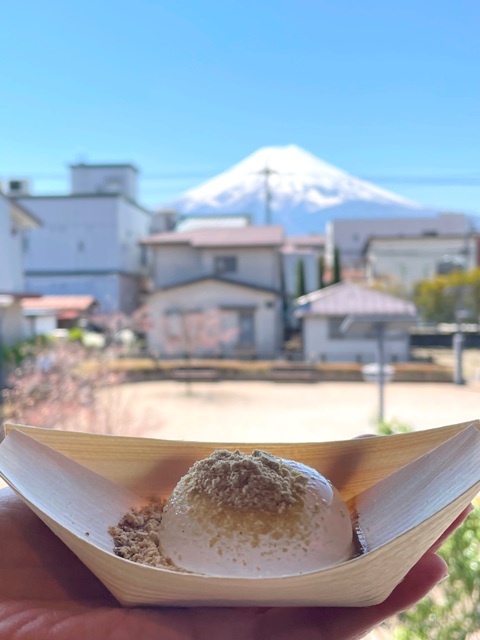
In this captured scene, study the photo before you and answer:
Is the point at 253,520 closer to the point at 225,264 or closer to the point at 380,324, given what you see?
the point at 380,324

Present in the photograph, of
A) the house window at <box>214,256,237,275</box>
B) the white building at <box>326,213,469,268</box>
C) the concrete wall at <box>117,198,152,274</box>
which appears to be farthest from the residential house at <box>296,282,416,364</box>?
the white building at <box>326,213,469,268</box>

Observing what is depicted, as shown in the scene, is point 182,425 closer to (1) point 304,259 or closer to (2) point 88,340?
(2) point 88,340

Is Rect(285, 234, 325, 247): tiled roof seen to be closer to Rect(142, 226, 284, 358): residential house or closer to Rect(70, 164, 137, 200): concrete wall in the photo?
Rect(142, 226, 284, 358): residential house

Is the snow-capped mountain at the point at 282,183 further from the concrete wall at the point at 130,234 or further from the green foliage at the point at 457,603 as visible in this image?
the green foliage at the point at 457,603

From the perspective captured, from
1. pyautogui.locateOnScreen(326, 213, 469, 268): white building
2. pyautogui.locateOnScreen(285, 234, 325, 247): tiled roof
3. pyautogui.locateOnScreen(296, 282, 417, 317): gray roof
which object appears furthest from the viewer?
pyautogui.locateOnScreen(326, 213, 469, 268): white building

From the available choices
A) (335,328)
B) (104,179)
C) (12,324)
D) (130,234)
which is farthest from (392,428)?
(104,179)

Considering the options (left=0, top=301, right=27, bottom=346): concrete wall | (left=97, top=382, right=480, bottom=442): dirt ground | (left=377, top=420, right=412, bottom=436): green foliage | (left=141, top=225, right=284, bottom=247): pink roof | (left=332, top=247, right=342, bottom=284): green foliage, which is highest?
(left=141, top=225, right=284, bottom=247): pink roof
